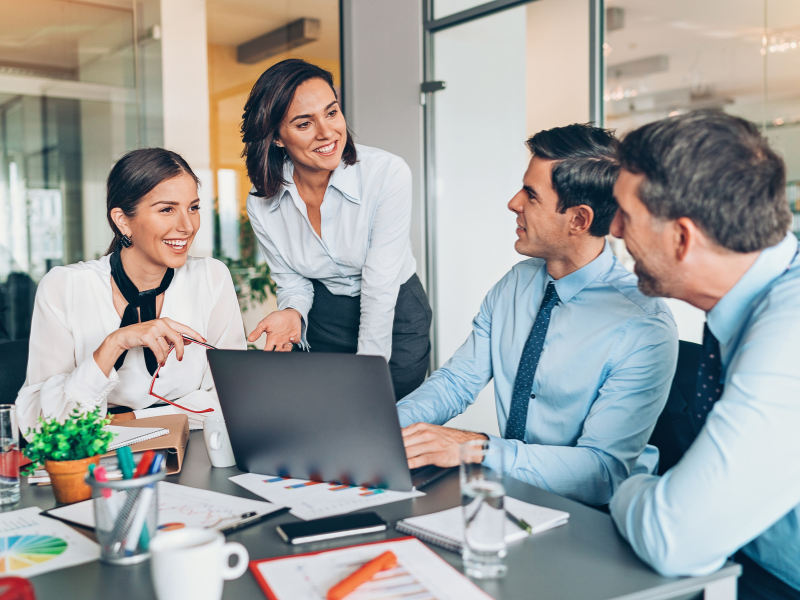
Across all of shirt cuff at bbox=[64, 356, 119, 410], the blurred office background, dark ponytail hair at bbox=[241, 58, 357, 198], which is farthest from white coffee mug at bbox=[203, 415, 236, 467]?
the blurred office background

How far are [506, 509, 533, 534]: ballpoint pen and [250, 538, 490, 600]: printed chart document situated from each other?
6.1 inches

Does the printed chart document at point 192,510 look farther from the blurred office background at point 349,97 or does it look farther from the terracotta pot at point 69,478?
the blurred office background at point 349,97

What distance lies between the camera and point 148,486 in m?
1.01

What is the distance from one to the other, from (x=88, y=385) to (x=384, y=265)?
1.08 meters

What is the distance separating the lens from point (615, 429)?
1.52 meters

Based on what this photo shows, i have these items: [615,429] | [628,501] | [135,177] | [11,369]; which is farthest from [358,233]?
[628,501]

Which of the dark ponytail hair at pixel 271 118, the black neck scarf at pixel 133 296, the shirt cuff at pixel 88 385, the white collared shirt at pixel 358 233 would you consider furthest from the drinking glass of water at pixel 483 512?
the dark ponytail hair at pixel 271 118

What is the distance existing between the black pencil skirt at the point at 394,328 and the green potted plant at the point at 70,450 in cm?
145

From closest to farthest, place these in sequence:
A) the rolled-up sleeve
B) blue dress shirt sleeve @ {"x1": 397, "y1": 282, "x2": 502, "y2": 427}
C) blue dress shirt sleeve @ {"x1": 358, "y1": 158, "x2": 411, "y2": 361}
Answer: the rolled-up sleeve < blue dress shirt sleeve @ {"x1": 397, "y1": 282, "x2": 502, "y2": 427} < blue dress shirt sleeve @ {"x1": 358, "y1": 158, "x2": 411, "y2": 361}

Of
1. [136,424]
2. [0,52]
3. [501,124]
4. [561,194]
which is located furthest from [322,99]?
[0,52]

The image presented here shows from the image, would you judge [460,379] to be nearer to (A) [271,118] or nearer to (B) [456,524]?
(B) [456,524]

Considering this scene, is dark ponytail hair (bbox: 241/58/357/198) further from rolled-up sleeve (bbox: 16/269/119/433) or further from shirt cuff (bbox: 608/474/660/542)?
shirt cuff (bbox: 608/474/660/542)

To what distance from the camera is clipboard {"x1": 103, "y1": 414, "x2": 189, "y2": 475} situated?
1.40 meters

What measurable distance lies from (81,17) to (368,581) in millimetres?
4131
